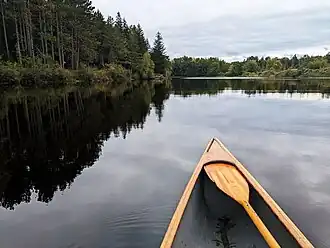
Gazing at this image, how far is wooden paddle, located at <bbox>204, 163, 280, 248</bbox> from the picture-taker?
17.5 ft

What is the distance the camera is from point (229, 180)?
20.4 ft

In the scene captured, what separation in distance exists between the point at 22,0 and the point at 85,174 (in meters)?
35.1

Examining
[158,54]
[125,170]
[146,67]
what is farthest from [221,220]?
[158,54]

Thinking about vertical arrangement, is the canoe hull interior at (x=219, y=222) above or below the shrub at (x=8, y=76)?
below

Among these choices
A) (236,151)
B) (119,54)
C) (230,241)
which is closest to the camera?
(230,241)

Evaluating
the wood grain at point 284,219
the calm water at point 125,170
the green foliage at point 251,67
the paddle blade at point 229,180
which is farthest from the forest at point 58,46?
the green foliage at point 251,67

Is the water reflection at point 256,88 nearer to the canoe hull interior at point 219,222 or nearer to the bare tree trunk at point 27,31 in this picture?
the bare tree trunk at point 27,31

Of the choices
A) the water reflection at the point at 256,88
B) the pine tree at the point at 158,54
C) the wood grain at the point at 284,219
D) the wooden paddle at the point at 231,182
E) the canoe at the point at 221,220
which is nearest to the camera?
the wood grain at the point at 284,219

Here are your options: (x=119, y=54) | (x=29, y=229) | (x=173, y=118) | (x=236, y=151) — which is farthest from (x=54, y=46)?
(x=29, y=229)

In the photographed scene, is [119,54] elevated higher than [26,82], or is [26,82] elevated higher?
[119,54]

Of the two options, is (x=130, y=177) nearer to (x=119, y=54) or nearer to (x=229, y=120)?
(x=229, y=120)

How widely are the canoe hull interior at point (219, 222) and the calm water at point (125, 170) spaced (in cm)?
81

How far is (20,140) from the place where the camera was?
1312 cm

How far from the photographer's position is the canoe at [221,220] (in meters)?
4.35
